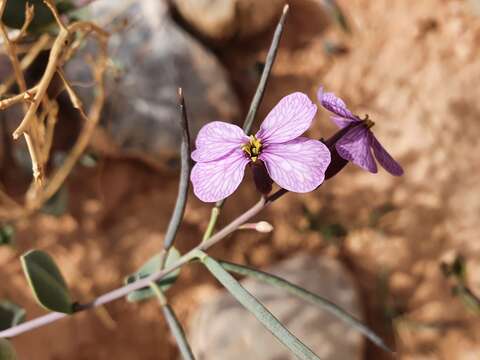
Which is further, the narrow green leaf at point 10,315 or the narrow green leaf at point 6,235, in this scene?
the narrow green leaf at point 6,235

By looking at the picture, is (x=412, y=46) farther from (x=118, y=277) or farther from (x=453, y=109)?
(x=118, y=277)

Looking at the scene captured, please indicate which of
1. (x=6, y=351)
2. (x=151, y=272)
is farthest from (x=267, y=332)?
(x=6, y=351)

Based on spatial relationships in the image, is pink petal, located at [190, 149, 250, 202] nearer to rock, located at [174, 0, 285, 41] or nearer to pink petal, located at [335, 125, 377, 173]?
pink petal, located at [335, 125, 377, 173]

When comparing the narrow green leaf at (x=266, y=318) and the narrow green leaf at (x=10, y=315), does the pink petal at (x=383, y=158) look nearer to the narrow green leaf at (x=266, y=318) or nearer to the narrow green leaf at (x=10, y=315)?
the narrow green leaf at (x=266, y=318)

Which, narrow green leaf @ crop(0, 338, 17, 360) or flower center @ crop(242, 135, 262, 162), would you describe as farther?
narrow green leaf @ crop(0, 338, 17, 360)

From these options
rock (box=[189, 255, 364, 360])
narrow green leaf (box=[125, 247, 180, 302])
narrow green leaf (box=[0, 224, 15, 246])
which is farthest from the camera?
rock (box=[189, 255, 364, 360])

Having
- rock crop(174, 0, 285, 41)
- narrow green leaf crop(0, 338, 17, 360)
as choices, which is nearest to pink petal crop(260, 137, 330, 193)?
narrow green leaf crop(0, 338, 17, 360)

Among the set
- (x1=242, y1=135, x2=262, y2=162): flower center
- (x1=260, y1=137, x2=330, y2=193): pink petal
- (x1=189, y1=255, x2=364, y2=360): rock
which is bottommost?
(x1=189, y1=255, x2=364, y2=360): rock

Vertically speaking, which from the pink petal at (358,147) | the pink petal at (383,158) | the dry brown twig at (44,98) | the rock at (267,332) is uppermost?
the dry brown twig at (44,98)

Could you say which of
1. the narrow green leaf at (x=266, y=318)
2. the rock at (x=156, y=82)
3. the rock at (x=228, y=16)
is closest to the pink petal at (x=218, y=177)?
the narrow green leaf at (x=266, y=318)
